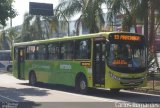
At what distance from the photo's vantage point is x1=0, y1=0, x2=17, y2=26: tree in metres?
25.0

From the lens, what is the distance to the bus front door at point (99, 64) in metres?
20.0

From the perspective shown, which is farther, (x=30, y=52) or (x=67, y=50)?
(x=30, y=52)

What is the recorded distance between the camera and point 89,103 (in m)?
16.9

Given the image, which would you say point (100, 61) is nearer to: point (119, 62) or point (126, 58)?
point (119, 62)

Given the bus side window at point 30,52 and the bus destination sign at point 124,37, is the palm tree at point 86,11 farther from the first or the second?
the bus destination sign at point 124,37

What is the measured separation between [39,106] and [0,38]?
4650cm

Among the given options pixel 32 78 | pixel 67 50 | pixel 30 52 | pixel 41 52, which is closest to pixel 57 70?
pixel 67 50

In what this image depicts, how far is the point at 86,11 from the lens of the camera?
3228 centimetres

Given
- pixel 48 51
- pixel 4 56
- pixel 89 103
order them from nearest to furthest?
pixel 89 103
pixel 48 51
pixel 4 56

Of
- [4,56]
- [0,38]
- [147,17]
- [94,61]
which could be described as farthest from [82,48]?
[0,38]

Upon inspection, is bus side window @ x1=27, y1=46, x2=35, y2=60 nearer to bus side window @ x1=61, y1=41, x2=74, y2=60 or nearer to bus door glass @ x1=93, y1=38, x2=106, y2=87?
bus side window @ x1=61, y1=41, x2=74, y2=60

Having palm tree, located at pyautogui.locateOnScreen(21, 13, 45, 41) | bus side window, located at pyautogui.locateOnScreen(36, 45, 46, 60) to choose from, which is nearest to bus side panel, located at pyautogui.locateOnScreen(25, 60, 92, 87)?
bus side window, located at pyautogui.locateOnScreen(36, 45, 46, 60)

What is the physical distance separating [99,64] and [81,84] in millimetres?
1975

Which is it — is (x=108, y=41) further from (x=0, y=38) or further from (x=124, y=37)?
(x=0, y=38)
